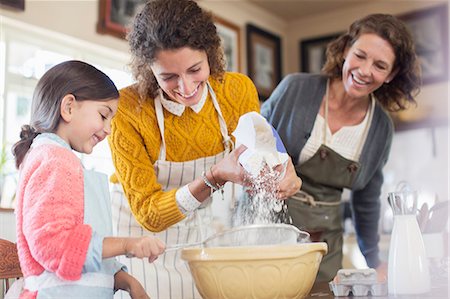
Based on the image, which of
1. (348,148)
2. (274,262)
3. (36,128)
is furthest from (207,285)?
(348,148)

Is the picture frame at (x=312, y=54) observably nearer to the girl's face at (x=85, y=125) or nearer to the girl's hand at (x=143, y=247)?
the girl's face at (x=85, y=125)

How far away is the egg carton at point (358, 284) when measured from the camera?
1151mm

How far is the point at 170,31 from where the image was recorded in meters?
1.31

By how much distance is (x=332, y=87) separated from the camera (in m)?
1.99

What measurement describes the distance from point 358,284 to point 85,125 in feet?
2.03

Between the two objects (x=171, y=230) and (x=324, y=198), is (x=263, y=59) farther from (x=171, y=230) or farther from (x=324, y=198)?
(x=171, y=230)

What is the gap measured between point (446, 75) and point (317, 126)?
2.48 m

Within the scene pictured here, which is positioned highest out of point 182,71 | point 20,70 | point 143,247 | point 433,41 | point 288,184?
point 433,41

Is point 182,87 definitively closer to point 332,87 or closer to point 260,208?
point 260,208

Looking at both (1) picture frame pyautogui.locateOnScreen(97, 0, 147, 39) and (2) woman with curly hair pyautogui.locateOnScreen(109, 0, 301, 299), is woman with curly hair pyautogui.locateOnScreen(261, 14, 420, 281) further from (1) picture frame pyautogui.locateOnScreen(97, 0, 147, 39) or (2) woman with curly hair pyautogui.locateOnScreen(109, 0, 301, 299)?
(1) picture frame pyautogui.locateOnScreen(97, 0, 147, 39)

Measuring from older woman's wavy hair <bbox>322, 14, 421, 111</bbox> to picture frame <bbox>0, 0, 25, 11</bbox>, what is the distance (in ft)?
5.24

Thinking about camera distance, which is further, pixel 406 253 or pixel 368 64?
pixel 368 64

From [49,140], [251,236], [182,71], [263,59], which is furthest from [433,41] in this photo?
[49,140]

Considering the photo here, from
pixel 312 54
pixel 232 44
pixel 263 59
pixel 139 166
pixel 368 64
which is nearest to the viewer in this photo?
pixel 139 166
